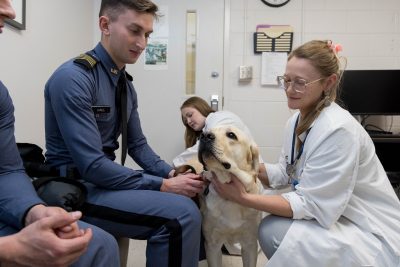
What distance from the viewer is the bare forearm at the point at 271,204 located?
1.24 meters

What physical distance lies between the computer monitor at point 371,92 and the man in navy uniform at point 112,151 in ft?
6.80

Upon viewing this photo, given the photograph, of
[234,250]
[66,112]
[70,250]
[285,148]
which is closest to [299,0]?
[285,148]

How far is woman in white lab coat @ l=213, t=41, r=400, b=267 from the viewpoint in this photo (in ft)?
3.79

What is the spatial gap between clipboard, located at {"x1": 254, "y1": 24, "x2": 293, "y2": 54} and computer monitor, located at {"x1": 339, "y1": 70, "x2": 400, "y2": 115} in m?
0.62

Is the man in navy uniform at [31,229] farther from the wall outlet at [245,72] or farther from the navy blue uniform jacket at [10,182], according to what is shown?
the wall outlet at [245,72]

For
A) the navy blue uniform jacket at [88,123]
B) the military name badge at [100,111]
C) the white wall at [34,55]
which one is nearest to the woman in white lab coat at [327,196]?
the navy blue uniform jacket at [88,123]

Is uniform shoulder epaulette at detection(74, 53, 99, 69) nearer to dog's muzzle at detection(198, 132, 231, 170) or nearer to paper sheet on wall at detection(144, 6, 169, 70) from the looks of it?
dog's muzzle at detection(198, 132, 231, 170)

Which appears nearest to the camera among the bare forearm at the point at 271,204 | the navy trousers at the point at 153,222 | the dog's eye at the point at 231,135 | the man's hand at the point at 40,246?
the man's hand at the point at 40,246

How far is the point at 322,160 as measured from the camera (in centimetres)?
119

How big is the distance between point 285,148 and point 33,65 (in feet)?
5.30

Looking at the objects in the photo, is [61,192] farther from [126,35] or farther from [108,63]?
[126,35]

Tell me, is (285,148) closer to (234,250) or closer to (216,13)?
(234,250)

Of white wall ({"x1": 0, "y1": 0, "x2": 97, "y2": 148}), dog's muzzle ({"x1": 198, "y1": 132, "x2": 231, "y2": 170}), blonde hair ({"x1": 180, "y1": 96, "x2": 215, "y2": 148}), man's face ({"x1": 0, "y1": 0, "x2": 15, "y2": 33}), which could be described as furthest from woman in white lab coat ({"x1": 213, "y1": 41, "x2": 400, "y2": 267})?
blonde hair ({"x1": 180, "y1": 96, "x2": 215, "y2": 148})

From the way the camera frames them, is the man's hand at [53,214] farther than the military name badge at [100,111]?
No
